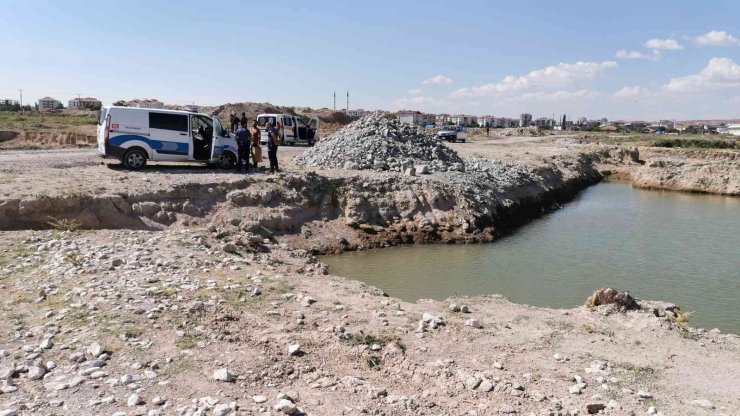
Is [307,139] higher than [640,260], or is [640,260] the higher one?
[307,139]

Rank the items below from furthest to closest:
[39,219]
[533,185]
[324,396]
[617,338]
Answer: [533,185] → [39,219] → [617,338] → [324,396]

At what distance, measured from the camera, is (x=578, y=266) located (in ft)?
47.5

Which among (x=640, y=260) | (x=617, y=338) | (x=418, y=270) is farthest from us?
(x=640, y=260)

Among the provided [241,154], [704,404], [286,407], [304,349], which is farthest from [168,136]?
[704,404]

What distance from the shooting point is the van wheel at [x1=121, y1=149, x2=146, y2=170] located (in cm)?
1628

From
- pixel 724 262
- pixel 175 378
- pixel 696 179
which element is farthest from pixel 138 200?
pixel 696 179

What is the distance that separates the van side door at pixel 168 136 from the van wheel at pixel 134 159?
34cm

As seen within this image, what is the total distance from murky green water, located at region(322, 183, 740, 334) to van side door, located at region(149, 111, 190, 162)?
586 centimetres

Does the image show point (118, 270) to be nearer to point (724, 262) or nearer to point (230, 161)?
point (230, 161)

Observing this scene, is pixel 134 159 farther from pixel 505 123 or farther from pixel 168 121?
pixel 505 123

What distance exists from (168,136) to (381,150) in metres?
8.26

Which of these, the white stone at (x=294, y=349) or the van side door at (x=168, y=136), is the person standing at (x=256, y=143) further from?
the white stone at (x=294, y=349)

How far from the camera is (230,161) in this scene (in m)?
17.9

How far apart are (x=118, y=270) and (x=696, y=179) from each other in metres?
37.0
